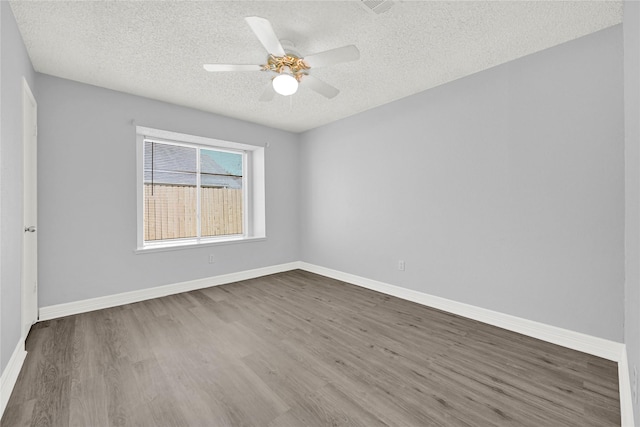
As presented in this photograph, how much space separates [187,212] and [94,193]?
4.01 ft

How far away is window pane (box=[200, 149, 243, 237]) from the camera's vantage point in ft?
14.5

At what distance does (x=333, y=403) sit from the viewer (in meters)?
1.64

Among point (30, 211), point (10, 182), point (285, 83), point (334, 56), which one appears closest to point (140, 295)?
point (30, 211)

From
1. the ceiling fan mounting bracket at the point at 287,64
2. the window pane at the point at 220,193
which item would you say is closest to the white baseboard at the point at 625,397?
the ceiling fan mounting bracket at the point at 287,64

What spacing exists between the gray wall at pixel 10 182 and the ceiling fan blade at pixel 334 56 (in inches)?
79.3

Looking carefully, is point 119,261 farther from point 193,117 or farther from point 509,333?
point 509,333

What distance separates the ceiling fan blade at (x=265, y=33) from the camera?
1.71 metres

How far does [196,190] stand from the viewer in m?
4.30

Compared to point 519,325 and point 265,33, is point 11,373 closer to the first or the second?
point 265,33

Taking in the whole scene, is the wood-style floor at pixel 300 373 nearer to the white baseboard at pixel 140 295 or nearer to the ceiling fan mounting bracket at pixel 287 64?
the white baseboard at pixel 140 295

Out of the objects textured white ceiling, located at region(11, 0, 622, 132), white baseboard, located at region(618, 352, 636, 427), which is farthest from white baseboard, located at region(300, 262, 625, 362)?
textured white ceiling, located at region(11, 0, 622, 132)

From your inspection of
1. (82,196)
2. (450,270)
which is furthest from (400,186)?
(82,196)

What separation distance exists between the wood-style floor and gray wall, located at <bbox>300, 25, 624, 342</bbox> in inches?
18.5

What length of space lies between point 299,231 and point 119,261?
2.84 meters
